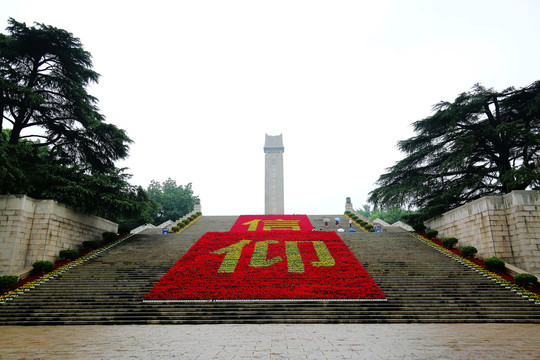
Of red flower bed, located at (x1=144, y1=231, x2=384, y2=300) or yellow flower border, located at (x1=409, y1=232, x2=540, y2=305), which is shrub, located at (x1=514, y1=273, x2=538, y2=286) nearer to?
yellow flower border, located at (x1=409, y1=232, x2=540, y2=305)

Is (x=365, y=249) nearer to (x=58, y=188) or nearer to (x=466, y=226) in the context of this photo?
(x=466, y=226)

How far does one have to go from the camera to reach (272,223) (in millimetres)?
31359

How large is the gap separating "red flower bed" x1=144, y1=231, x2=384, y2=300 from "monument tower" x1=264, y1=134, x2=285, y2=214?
38843 millimetres

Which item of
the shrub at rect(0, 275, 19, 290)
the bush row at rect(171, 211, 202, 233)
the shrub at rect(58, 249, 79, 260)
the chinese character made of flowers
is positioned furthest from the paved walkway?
the bush row at rect(171, 211, 202, 233)

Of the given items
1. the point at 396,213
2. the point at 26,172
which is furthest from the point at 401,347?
the point at 396,213

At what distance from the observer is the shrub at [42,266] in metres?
15.0

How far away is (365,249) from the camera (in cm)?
1858

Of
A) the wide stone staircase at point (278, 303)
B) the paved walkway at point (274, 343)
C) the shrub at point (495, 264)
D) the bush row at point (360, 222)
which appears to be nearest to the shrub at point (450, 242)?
the wide stone staircase at point (278, 303)

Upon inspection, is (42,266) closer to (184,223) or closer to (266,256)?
(266,256)

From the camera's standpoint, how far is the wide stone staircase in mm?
10805

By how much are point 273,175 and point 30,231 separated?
47692mm

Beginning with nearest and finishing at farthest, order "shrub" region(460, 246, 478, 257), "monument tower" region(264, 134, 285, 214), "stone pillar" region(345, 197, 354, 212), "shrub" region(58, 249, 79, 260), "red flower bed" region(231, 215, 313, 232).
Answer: "shrub" region(460, 246, 478, 257) → "shrub" region(58, 249, 79, 260) → "red flower bed" region(231, 215, 313, 232) → "stone pillar" region(345, 197, 354, 212) → "monument tower" region(264, 134, 285, 214)

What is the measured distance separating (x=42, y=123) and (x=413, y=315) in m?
20.7

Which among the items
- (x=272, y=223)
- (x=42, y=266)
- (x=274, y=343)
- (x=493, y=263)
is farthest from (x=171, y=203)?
(x=274, y=343)
